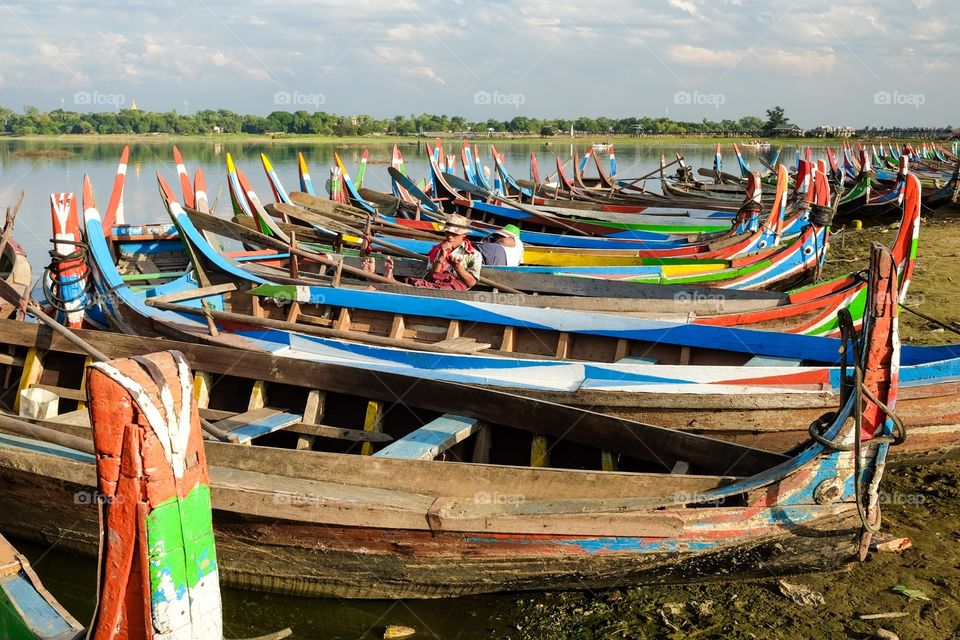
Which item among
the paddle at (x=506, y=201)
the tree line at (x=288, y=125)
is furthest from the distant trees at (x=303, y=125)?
the paddle at (x=506, y=201)

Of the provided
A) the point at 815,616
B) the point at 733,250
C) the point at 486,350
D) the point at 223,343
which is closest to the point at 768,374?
the point at 815,616

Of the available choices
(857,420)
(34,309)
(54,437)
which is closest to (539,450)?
(857,420)

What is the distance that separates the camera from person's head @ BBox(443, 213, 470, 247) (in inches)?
295

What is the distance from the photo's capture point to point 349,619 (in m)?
4.64

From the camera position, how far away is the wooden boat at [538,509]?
4.05m

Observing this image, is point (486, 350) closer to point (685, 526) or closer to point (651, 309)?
point (651, 309)

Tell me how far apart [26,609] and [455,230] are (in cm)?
521

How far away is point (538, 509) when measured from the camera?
416cm

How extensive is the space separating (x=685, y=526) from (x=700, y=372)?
150cm

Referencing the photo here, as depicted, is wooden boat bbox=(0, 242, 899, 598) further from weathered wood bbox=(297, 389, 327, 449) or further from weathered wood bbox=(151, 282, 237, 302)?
weathered wood bbox=(151, 282, 237, 302)

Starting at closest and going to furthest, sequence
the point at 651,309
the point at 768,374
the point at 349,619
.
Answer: the point at 349,619
the point at 768,374
the point at 651,309

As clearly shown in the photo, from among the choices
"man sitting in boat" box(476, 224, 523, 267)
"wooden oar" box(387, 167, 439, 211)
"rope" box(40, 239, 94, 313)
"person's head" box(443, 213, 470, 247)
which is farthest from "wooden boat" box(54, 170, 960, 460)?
"wooden oar" box(387, 167, 439, 211)

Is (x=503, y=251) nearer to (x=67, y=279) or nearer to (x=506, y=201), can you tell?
(x=67, y=279)

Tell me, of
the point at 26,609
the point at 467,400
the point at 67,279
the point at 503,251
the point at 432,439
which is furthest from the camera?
the point at 503,251
